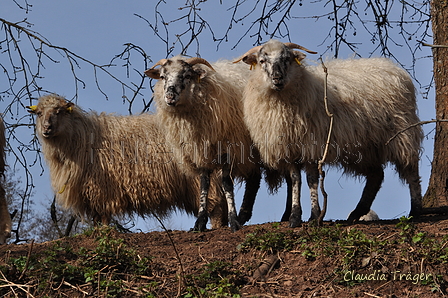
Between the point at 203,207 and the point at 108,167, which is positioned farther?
the point at 108,167

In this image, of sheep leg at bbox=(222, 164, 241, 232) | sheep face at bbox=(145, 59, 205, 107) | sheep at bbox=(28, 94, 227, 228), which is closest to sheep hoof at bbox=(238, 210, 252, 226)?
sheep at bbox=(28, 94, 227, 228)

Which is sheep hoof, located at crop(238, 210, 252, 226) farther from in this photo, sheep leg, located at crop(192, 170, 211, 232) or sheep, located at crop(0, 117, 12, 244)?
sheep, located at crop(0, 117, 12, 244)

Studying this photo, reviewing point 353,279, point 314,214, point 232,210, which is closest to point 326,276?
point 353,279

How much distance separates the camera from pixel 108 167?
8.45 metres

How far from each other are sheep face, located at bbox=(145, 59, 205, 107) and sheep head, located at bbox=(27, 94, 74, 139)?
2151mm

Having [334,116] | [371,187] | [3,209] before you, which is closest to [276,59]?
[334,116]

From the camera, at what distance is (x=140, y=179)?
27.9 ft

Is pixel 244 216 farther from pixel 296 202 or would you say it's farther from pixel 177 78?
pixel 177 78

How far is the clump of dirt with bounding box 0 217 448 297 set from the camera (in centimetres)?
461

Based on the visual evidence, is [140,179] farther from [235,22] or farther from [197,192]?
[235,22]

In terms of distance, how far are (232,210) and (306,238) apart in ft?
5.48

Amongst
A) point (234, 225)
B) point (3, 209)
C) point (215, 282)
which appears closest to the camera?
point (215, 282)

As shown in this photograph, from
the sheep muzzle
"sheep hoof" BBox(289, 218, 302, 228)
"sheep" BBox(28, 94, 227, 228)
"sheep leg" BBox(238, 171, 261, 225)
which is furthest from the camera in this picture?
"sheep" BBox(28, 94, 227, 228)

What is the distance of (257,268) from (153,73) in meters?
3.51
